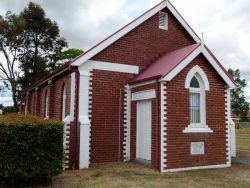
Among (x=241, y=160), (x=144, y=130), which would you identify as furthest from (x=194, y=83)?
(x=241, y=160)

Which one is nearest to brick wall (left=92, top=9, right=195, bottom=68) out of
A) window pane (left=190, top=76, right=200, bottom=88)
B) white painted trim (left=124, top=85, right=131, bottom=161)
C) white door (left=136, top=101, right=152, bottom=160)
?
white painted trim (left=124, top=85, right=131, bottom=161)

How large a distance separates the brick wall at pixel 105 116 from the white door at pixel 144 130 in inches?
30.4

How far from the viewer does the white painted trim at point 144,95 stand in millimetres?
12666

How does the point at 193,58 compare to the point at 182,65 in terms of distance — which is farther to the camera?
the point at 193,58

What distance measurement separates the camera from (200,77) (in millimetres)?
13281

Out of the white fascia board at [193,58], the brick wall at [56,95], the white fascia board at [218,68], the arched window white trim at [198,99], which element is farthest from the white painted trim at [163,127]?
the brick wall at [56,95]

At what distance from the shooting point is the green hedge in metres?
8.85

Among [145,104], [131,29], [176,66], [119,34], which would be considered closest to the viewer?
[176,66]

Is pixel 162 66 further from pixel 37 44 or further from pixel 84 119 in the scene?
pixel 37 44

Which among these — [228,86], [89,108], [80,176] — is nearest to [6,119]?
[80,176]

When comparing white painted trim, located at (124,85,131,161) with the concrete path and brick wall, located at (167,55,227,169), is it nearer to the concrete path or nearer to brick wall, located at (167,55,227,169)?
brick wall, located at (167,55,227,169)

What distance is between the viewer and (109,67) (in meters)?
14.1

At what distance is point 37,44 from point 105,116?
28.2 meters

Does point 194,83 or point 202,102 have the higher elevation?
point 194,83
